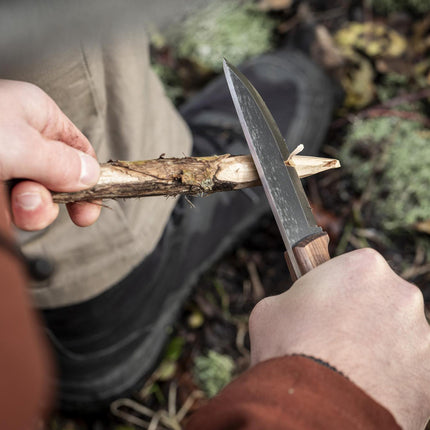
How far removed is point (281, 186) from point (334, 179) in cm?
138

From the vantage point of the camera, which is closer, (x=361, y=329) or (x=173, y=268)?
(x=361, y=329)

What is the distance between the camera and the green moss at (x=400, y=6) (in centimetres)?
281

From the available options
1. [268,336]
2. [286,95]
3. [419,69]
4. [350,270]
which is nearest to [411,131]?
[419,69]

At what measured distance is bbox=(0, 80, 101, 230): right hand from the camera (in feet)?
3.58

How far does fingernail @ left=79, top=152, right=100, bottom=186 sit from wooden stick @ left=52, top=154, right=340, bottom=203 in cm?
4

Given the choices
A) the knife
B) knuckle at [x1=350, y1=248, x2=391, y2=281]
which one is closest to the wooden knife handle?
the knife

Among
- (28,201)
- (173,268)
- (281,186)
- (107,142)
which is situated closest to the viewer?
(28,201)

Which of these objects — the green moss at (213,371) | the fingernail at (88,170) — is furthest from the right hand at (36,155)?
the green moss at (213,371)

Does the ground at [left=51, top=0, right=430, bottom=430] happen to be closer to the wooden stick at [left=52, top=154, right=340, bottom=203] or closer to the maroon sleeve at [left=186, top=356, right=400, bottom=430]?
the wooden stick at [left=52, top=154, right=340, bottom=203]

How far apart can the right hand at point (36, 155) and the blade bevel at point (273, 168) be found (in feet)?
1.57

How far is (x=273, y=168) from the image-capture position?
133 centimetres

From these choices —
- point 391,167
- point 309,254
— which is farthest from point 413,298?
point 391,167

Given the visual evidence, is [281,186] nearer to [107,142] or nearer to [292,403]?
[292,403]

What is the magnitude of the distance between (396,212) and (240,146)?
0.93 m
